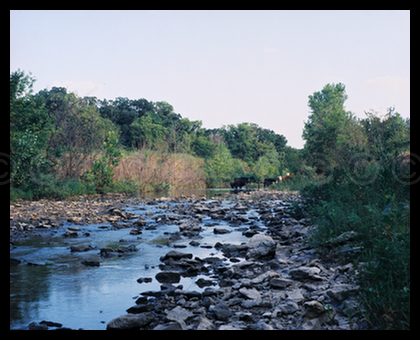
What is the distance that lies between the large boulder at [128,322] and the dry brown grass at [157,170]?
52.7ft

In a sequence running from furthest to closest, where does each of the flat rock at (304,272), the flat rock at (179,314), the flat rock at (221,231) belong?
the flat rock at (221,231), the flat rock at (304,272), the flat rock at (179,314)

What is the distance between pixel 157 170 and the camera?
21.5 m

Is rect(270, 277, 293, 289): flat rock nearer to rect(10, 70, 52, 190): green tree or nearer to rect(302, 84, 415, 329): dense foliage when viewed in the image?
rect(302, 84, 415, 329): dense foliage

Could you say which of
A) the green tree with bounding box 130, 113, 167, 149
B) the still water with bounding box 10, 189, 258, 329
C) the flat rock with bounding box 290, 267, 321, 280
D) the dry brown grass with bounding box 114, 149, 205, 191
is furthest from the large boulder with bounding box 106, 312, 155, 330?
the green tree with bounding box 130, 113, 167, 149

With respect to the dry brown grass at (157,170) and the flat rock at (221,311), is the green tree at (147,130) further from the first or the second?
the flat rock at (221,311)

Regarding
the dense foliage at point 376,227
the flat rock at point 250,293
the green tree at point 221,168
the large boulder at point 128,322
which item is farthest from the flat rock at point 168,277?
the green tree at point 221,168

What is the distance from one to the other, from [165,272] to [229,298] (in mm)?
1108

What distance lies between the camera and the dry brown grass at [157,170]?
19.6 metres

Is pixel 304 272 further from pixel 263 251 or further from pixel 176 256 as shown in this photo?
pixel 176 256

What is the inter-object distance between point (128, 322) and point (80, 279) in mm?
1565
